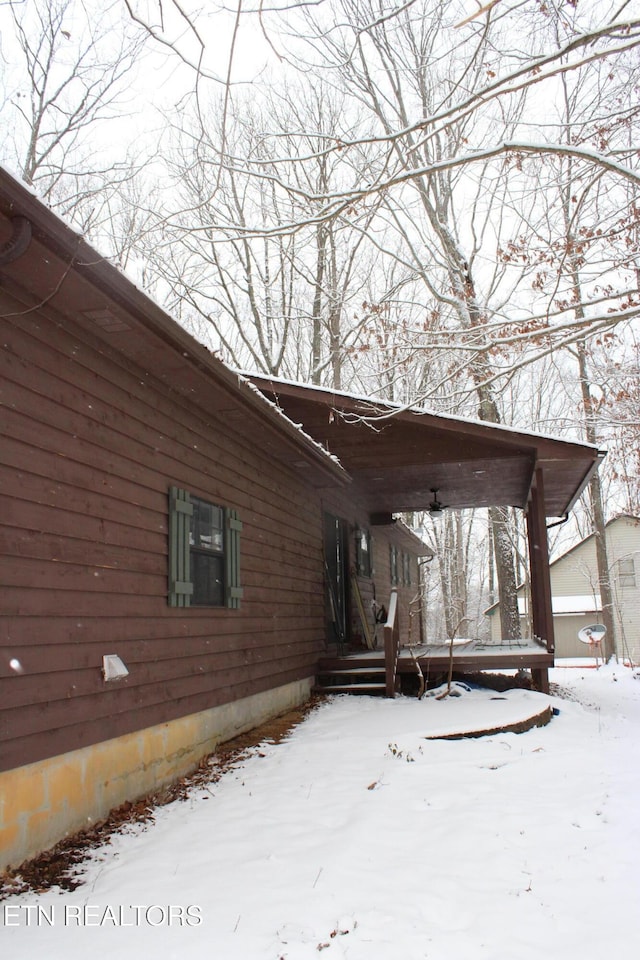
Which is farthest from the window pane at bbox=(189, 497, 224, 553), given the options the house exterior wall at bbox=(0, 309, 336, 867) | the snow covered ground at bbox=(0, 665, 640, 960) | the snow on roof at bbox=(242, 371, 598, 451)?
the snow on roof at bbox=(242, 371, 598, 451)

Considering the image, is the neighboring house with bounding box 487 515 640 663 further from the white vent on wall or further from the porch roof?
the white vent on wall

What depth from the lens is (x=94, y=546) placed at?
15.8 ft

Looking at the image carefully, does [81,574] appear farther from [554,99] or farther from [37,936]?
[554,99]

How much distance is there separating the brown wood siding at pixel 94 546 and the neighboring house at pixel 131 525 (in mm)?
15

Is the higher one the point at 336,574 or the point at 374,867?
the point at 336,574

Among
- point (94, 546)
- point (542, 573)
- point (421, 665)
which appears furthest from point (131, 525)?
point (542, 573)

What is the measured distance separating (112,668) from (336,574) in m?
7.39

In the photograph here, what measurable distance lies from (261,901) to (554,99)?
704 centimetres

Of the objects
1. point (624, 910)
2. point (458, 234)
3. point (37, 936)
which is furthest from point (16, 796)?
point (458, 234)

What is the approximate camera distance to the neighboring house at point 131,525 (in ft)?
13.2

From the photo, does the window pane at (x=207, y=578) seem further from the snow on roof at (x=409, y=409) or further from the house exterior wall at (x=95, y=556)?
the snow on roof at (x=409, y=409)

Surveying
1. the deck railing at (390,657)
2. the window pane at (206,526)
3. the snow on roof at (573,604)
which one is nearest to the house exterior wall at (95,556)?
the window pane at (206,526)

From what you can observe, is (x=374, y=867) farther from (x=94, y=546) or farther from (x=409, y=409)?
(x=409, y=409)

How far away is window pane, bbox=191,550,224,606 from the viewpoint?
6.44m
